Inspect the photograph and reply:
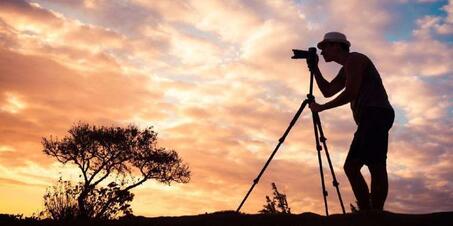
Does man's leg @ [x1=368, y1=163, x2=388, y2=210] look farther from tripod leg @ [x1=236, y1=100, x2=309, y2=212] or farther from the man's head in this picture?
the man's head

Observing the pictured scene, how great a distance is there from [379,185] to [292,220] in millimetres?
1211

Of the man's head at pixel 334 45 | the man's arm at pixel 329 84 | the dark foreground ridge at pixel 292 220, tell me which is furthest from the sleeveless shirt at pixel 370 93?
the dark foreground ridge at pixel 292 220

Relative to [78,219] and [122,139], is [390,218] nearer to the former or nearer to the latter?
[78,219]

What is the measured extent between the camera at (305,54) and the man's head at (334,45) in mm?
579

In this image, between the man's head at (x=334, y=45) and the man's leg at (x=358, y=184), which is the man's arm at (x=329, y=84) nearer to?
the man's head at (x=334, y=45)

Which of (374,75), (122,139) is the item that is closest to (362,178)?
(374,75)

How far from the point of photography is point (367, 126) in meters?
6.04

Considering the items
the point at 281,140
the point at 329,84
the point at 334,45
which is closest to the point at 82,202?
the point at 281,140

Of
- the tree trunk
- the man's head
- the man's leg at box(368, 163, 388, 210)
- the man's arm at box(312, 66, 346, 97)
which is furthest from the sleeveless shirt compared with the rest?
the tree trunk

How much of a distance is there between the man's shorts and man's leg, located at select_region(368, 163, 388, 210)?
0.08m

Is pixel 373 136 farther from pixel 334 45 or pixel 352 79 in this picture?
pixel 334 45

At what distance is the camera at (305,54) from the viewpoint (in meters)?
7.11

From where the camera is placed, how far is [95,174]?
2828 cm

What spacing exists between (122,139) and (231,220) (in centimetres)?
2382
